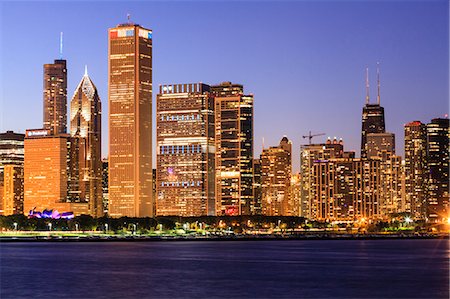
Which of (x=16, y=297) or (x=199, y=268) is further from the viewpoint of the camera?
(x=199, y=268)

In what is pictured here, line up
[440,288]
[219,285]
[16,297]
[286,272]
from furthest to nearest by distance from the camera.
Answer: [286,272] < [219,285] < [440,288] < [16,297]

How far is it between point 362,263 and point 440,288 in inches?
1384

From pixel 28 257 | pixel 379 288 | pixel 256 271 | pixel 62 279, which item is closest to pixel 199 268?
pixel 256 271

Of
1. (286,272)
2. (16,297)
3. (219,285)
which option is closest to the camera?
(16,297)

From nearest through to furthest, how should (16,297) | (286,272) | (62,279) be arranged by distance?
1. (16,297)
2. (62,279)
3. (286,272)

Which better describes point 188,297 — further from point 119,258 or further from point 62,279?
point 119,258

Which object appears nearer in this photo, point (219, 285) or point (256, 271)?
point (219, 285)

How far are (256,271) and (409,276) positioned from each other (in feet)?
54.5

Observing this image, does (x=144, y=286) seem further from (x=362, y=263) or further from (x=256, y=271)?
(x=362, y=263)

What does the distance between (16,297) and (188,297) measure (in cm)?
1322

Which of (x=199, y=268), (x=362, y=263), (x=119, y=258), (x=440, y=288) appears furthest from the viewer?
(x=119, y=258)

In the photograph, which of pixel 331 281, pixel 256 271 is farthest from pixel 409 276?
pixel 256 271

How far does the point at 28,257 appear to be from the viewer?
13125 cm

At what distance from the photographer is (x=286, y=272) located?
96438 mm
